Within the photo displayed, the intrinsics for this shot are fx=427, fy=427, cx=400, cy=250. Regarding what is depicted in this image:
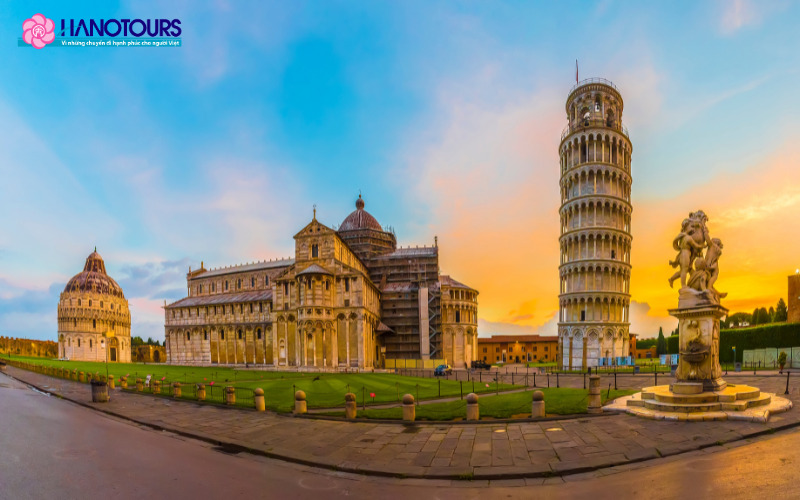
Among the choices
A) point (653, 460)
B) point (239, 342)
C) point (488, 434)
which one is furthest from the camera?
point (239, 342)

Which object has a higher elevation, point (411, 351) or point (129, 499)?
point (129, 499)

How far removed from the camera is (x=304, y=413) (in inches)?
718

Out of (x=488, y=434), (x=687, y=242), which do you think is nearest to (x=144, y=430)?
(x=488, y=434)

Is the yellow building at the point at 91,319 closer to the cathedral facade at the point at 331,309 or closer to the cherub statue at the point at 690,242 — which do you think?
the cathedral facade at the point at 331,309

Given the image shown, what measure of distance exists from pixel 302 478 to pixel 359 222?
7224cm

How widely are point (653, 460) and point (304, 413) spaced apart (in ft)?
42.7

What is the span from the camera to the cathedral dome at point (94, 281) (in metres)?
119

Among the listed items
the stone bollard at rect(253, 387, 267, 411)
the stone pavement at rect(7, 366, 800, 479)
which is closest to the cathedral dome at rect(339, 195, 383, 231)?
the stone bollard at rect(253, 387, 267, 411)

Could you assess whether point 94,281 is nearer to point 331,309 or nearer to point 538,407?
point 331,309

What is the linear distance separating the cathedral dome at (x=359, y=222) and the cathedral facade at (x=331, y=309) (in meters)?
0.24

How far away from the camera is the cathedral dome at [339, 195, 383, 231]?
8131 cm

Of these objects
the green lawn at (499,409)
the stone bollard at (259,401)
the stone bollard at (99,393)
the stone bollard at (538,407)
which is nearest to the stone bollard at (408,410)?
the green lawn at (499,409)

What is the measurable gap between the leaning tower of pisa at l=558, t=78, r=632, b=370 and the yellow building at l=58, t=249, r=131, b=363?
111996 millimetres

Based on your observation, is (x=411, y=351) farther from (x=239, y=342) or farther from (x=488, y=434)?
(x=488, y=434)
